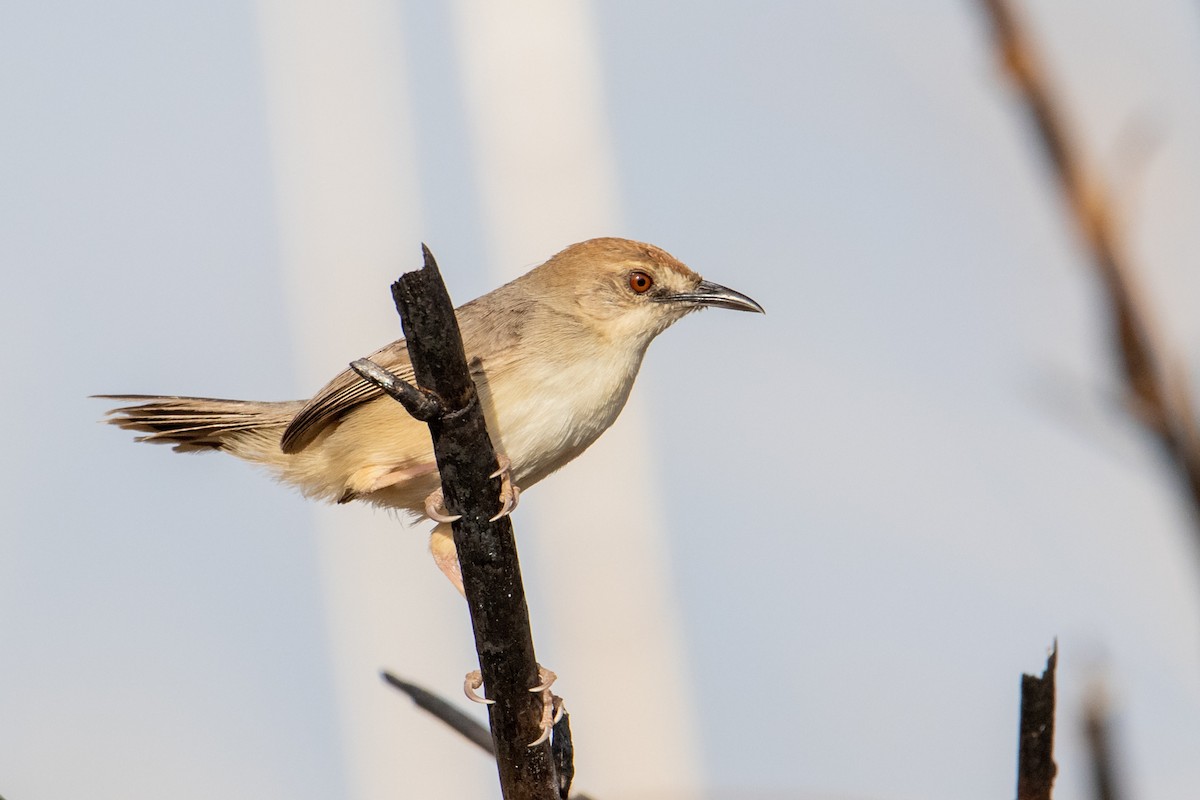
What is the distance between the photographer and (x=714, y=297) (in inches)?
229

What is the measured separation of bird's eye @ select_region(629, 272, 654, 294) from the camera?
571cm

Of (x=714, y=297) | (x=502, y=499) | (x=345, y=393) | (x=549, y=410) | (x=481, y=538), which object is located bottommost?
(x=481, y=538)

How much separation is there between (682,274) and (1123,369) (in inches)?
186

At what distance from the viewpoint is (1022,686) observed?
1885mm

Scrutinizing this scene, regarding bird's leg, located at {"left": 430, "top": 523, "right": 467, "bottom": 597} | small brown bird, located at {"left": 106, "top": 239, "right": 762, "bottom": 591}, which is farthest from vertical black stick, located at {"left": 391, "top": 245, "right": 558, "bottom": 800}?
bird's leg, located at {"left": 430, "top": 523, "right": 467, "bottom": 597}

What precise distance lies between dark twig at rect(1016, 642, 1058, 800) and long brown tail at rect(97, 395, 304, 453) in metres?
4.55

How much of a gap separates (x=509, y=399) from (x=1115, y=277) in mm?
3691

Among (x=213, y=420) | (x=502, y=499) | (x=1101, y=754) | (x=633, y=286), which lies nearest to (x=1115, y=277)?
(x=1101, y=754)

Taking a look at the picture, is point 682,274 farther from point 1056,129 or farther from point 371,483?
point 1056,129

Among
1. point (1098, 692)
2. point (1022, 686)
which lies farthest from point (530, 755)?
point (1098, 692)

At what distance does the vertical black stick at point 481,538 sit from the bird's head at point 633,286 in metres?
2.63

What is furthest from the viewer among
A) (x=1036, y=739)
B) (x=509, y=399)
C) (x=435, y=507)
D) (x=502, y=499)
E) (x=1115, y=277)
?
(x=509, y=399)

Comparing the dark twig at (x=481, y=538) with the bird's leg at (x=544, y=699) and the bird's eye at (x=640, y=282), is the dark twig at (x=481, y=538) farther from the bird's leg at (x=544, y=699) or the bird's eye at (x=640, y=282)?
the bird's eye at (x=640, y=282)

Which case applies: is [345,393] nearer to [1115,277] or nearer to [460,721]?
[460,721]
